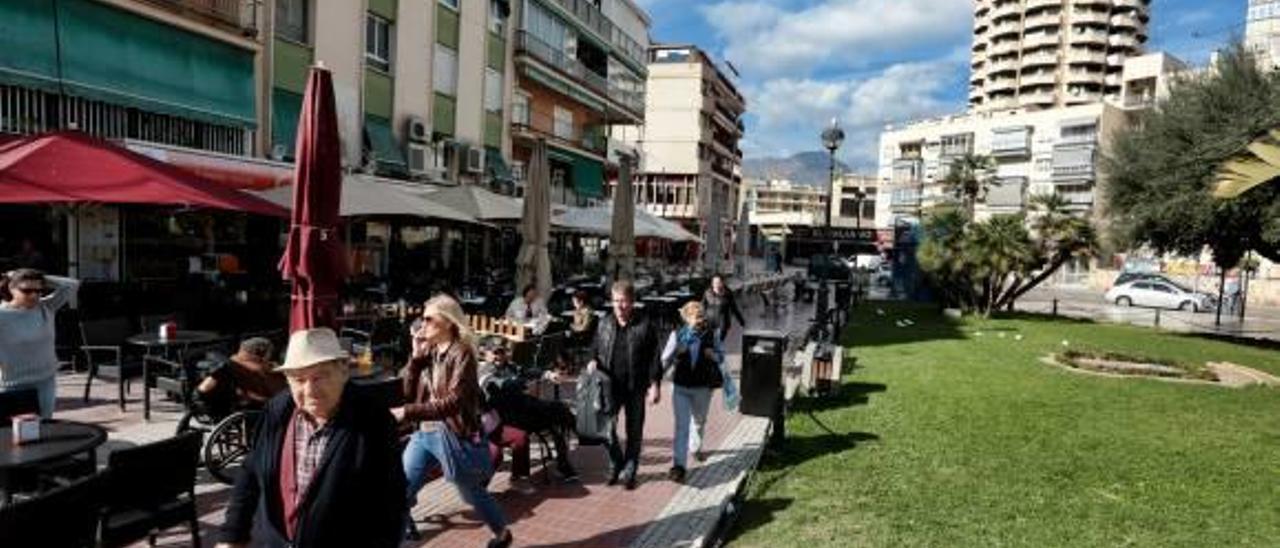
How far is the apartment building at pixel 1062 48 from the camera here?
3949 inches

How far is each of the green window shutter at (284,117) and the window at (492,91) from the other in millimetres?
9680

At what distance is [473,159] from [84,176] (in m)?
18.4

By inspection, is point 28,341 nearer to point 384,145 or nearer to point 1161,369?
point 1161,369

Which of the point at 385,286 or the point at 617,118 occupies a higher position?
the point at 617,118

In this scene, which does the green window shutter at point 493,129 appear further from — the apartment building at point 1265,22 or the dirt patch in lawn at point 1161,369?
the apartment building at point 1265,22

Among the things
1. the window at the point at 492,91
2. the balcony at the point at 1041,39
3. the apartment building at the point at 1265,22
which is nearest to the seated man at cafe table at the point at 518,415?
the window at the point at 492,91

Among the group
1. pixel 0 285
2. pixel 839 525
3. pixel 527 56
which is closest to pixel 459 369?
pixel 839 525

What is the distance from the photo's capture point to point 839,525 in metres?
6.38

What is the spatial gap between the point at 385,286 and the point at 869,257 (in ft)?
176

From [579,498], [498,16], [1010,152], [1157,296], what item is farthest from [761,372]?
[1010,152]

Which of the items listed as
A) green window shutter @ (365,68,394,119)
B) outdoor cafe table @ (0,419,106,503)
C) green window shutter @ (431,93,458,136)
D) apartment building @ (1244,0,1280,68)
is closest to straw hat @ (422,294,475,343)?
outdoor cafe table @ (0,419,106,503)

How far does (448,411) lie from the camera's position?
15.7 ft

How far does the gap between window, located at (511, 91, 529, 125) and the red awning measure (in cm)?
2148

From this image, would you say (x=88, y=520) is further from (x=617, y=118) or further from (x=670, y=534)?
(x=617, y=118)
